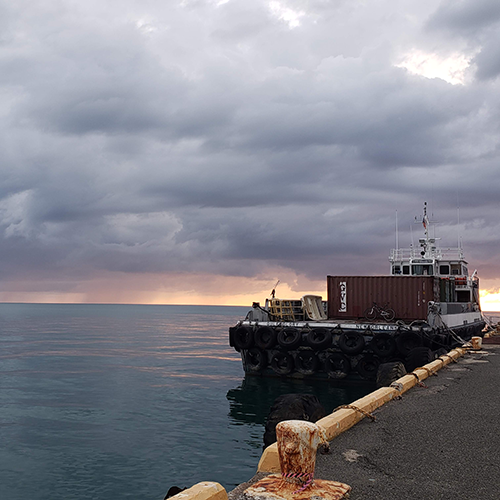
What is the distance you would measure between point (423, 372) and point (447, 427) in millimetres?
5724

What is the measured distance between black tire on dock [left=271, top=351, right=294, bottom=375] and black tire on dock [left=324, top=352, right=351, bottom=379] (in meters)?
1.81

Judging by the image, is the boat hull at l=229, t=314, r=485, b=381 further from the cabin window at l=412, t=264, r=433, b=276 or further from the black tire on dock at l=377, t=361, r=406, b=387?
the cabin window at l=412, t=264, r=433, b=276

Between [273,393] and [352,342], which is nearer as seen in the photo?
[352,342]

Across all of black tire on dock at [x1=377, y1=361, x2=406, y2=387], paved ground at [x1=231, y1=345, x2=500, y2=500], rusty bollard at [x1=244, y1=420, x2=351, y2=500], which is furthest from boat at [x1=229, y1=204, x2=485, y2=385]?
rusty bollard at [x1=244, y1=420, x2=351, y2=500]

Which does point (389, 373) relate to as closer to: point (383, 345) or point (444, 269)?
→ point (383, 345)

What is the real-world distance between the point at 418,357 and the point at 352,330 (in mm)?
3376

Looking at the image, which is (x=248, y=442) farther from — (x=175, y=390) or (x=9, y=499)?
(x=175, y=390)

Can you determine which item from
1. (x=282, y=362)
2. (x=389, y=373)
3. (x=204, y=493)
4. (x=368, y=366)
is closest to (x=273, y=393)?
(x=282, y=362)

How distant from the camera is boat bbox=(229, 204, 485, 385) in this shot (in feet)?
72.7

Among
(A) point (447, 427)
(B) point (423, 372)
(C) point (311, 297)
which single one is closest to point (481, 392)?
(B) point (423, 372)

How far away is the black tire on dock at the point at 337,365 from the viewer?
22.5 m

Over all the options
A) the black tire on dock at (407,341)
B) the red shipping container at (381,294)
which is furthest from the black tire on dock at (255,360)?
the black tire on dock at (407,341)

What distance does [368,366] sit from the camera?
22.5 m

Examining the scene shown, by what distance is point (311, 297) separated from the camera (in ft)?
93.2
